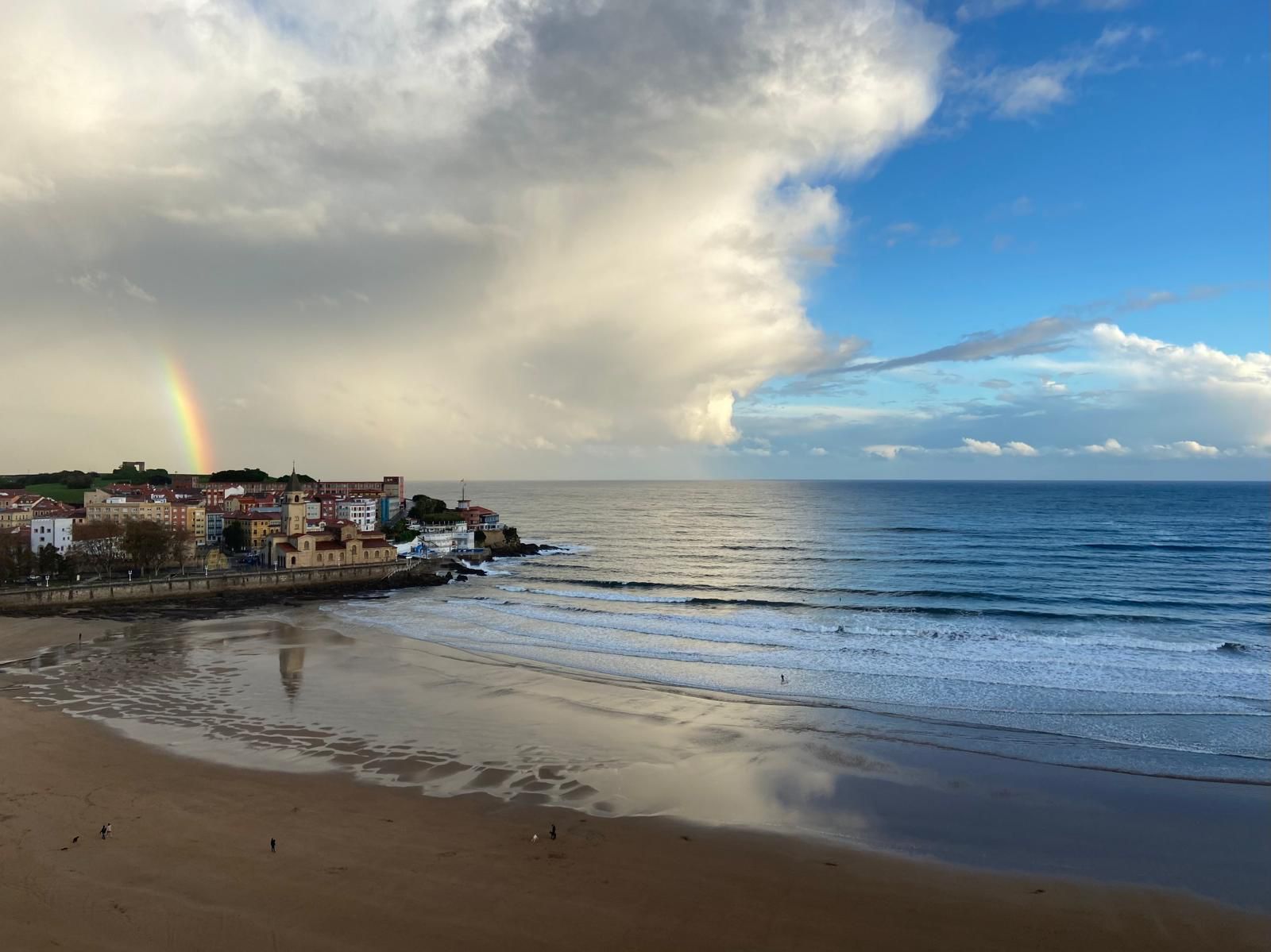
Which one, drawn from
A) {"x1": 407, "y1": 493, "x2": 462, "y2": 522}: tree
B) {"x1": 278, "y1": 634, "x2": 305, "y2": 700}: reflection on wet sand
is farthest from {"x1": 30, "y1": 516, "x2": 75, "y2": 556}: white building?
{"x1": 278, "y1": 634, "x2": 305, "y2": 700}: reflection on wet sand

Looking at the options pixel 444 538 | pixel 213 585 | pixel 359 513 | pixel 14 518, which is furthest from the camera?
pixel 359 513

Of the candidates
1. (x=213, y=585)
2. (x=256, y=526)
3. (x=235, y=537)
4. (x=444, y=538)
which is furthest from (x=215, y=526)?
(x=213, y=585)

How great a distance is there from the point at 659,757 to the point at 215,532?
281ft

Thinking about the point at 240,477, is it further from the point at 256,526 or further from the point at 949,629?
the point at 949,629

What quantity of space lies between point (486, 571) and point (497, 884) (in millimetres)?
58234

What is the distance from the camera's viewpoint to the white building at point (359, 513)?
96.6 metres

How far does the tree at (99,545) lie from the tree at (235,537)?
13113mm

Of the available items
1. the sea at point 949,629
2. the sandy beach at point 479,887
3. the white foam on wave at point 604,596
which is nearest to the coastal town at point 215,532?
the sea at point 949,629

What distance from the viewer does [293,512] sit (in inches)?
2864

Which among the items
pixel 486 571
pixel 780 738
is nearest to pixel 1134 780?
pixel 780 738

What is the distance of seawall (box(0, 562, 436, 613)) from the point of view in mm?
48812

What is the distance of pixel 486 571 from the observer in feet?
234

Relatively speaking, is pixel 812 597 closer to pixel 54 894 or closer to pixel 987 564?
pixel 987 564

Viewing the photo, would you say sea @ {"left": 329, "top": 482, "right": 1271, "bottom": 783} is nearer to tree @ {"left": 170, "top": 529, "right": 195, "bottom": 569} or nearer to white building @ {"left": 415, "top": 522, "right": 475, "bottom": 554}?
white building @ {"left": 415, "top": 522, "right": 475, "bottom": 554}
